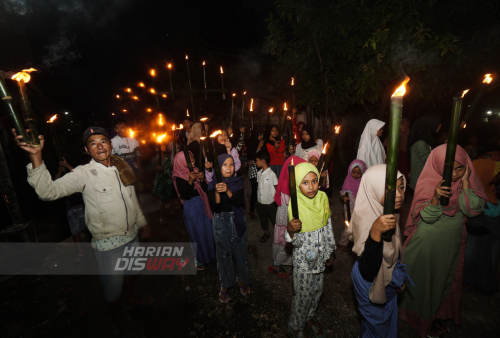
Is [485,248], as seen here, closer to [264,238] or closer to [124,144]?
[264,238]

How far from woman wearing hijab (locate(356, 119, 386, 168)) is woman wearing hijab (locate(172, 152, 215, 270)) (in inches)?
125

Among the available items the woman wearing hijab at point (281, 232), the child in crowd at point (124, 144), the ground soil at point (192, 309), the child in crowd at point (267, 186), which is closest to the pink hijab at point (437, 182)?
the ground soil at point (192, 309)

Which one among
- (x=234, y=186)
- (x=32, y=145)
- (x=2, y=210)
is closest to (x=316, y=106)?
(x=234, y=186)

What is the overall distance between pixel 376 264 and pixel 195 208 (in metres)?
3.09

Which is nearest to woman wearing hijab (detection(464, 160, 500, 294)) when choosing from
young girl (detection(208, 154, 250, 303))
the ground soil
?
the ground soil

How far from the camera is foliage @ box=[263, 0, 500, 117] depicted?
5.33m

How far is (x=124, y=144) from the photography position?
21.4 ft

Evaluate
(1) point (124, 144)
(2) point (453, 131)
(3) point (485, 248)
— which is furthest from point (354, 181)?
(1) point (124, 144)

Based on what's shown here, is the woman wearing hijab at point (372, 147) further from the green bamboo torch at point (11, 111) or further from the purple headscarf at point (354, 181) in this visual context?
the green bamboo torch at point (11, 111)

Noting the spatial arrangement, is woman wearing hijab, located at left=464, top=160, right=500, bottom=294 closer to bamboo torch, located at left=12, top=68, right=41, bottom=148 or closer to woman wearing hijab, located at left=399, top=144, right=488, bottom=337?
woman wearing hijab, located at left=399, top=144, right=488, bottom=337

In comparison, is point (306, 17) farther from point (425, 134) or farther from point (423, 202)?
point (423, 202)

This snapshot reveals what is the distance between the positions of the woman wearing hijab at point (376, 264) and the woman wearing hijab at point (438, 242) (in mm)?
628

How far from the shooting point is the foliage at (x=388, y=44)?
5.33 metres

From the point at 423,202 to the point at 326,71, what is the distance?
6.67 metres
